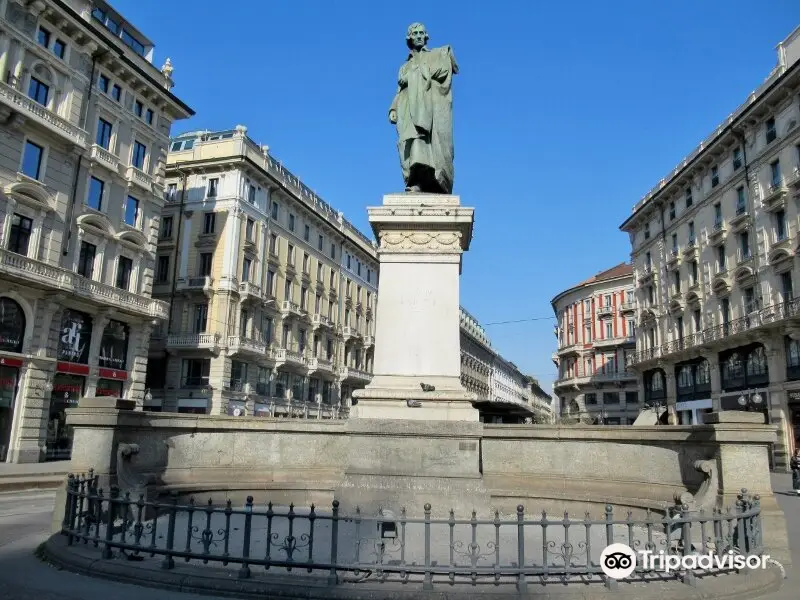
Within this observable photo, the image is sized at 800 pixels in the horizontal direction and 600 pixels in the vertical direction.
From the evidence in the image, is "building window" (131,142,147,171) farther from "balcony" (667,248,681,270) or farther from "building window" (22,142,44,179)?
"balcony" (667,248,681,270)

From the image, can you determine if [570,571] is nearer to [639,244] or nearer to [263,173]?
[263,173]

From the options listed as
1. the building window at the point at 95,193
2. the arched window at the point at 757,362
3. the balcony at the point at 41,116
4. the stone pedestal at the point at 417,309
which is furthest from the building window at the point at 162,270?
the arched window at the point at 757,362

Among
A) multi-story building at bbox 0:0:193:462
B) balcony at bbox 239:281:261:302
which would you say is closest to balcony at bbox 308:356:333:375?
balcony at bbox 239:281:261:302

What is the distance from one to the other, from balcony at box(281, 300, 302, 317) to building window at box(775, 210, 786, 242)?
34.2 metres

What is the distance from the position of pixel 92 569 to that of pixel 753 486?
8.04 m

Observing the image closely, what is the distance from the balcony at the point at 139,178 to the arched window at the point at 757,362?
3630 centimetres

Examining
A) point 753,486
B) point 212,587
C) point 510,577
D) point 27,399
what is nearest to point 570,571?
point 510,577

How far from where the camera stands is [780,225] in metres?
34.2

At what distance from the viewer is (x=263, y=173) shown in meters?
45.9

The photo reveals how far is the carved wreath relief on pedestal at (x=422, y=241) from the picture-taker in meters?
10.9

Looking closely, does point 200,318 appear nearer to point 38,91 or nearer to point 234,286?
point 234,286

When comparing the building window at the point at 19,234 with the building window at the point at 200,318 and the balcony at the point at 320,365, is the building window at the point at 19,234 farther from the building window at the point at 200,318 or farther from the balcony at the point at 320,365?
the balcony at the point at 320,365

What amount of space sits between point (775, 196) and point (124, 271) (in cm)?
3628

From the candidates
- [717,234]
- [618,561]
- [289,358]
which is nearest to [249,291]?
[289,358]
